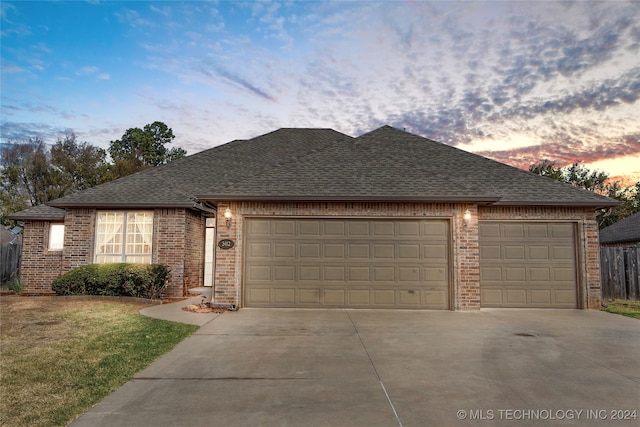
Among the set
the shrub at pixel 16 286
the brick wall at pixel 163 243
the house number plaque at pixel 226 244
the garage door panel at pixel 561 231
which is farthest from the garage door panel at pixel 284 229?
the shrub at pixel 16 286

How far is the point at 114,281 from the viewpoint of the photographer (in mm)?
11273

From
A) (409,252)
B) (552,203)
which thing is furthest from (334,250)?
(552,203)

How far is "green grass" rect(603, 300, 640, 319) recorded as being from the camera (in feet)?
32.4

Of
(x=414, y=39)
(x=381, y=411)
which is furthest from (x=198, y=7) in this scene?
(x=381, y=411)

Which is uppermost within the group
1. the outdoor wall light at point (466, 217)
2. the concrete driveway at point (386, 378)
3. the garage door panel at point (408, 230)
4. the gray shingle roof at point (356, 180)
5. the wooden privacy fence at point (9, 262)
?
the gray shingle roof at point (356, 180)

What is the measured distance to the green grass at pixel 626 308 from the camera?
9889 mm

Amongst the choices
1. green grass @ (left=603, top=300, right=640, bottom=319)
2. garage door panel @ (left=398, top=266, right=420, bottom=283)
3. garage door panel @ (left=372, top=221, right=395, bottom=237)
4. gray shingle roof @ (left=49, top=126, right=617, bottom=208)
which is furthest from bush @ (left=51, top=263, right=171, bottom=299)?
green grass @ (left=603, top=300, right=640, bottom=319)

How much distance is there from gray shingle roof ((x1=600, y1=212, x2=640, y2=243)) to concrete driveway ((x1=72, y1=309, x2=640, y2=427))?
15425 millimetres

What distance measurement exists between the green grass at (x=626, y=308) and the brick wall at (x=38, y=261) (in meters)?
17.4

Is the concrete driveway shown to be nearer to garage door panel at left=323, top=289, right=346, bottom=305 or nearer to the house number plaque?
garage door panel at left=323, top=289, right=346, bottom=305

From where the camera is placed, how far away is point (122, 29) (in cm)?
1227

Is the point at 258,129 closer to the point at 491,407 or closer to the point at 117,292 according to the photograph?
the point at 117,292

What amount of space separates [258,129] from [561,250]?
55.7ft

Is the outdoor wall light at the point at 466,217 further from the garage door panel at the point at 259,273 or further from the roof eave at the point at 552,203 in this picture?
the garage door panel at the point at 259,273
